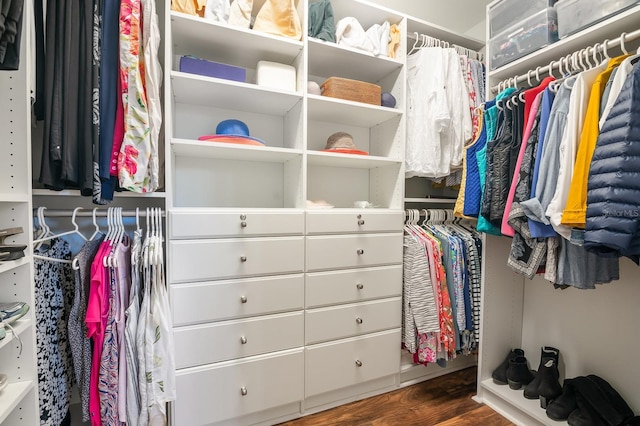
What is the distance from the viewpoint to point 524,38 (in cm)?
141

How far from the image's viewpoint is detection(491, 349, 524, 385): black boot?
163cm

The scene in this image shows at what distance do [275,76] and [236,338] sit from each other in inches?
51.0

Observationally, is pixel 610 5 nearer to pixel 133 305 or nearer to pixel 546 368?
pixel 546 368

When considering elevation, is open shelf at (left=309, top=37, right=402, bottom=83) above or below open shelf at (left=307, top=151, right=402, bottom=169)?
above

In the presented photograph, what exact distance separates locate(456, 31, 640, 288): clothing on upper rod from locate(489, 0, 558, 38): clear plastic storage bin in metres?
0.29

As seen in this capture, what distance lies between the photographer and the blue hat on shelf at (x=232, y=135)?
4.58ft

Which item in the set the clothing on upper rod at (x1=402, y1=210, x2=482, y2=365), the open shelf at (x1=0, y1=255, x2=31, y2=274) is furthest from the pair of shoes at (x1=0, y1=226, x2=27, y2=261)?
the clothing on upper rod at (x1=402, y1=210, x2=482, y2=365)

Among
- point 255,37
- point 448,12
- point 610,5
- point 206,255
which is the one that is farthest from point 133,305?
point 448,12

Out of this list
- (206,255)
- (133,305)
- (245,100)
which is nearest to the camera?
(133,305)

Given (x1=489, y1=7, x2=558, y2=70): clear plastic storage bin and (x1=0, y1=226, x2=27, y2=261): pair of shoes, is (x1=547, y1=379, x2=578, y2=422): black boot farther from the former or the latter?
(x1=0, y1=226, x2=27, y2=261): pair of shoes

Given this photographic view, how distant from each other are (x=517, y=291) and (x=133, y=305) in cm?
202

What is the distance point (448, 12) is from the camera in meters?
2.02

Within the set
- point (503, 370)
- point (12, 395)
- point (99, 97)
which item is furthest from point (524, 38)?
point (12, 395)

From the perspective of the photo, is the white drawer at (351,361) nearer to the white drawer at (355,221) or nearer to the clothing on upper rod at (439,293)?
the clothing on upper rod at (439,293)
